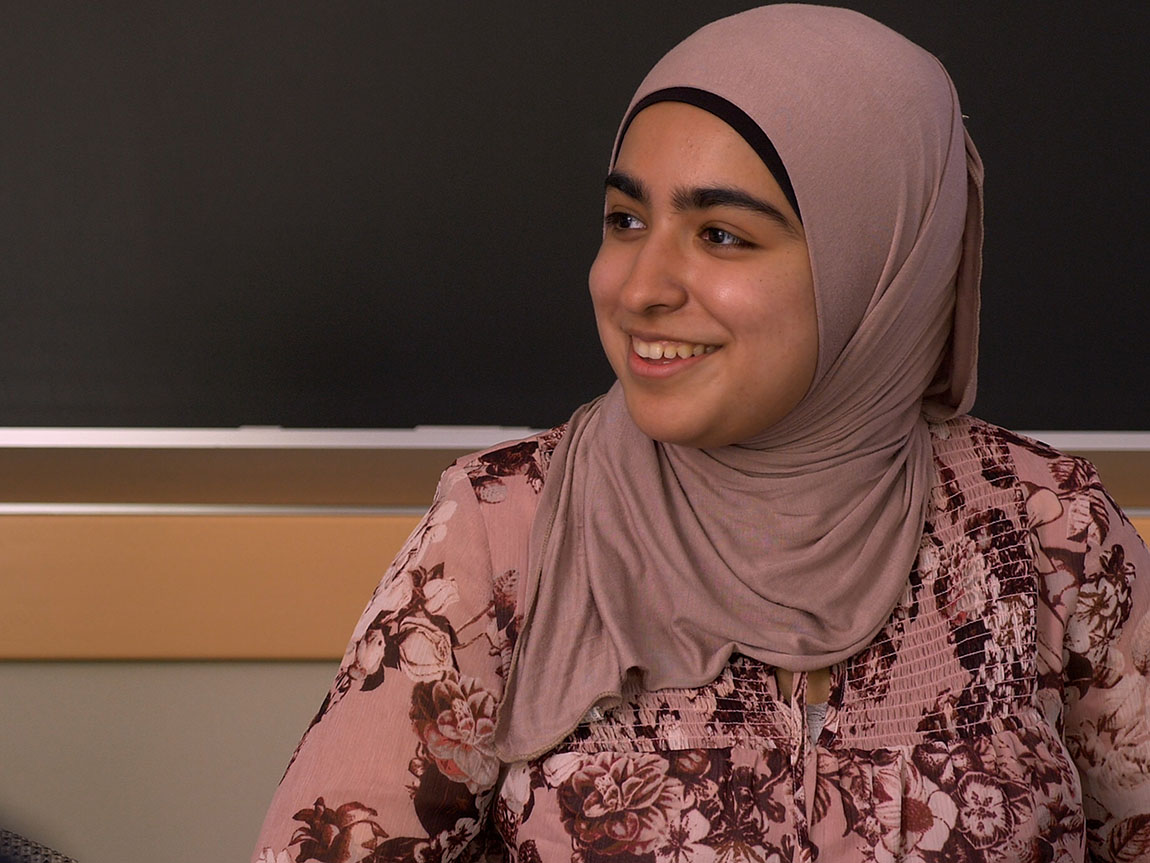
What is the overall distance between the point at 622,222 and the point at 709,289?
0.15 meters

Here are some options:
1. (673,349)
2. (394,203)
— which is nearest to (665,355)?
(673,349)

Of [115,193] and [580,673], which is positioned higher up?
[115,193]

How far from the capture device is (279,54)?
1.70m

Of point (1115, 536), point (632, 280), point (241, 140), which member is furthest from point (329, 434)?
point (1115, 536)

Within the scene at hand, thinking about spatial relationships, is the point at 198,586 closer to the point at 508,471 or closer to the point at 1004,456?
the point at 508,471

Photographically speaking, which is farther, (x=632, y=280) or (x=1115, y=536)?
(x=1115, y=536)

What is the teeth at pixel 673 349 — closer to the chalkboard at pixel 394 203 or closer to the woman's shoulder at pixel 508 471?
the woman's shoulder at pixel 508 471

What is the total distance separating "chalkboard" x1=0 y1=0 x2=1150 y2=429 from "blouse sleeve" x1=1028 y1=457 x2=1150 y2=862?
1.98 ft

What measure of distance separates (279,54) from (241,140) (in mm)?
133

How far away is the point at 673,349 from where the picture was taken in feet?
3.41

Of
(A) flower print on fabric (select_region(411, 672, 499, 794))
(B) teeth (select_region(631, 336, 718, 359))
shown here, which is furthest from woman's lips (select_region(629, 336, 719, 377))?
(A) flower print on fabric (select_region(411, 672, 499, 794))

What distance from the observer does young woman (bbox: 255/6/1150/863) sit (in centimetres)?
101

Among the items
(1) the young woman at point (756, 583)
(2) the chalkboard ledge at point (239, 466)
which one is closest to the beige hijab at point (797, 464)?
(1) the young woman at point (756, 583)

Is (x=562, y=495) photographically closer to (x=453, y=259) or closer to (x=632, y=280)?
(x=632, y=280)
